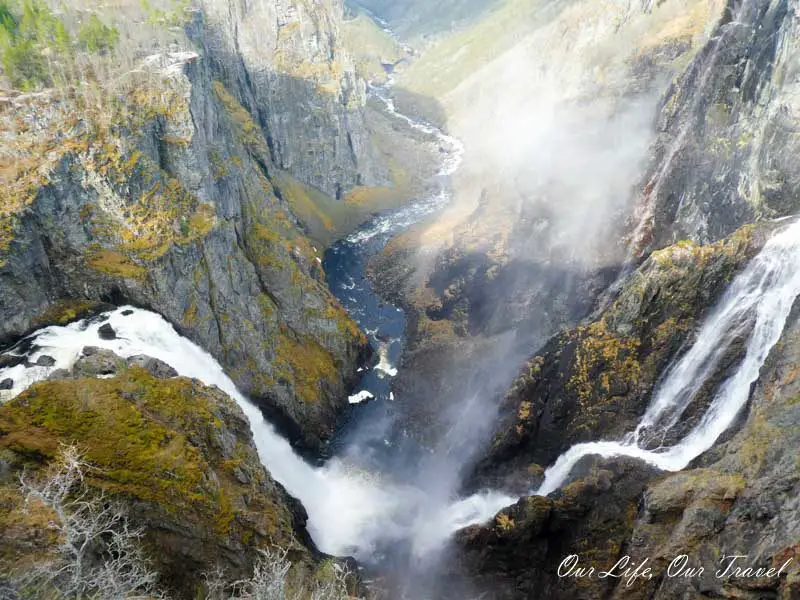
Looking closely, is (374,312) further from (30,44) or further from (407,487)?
(30,44)

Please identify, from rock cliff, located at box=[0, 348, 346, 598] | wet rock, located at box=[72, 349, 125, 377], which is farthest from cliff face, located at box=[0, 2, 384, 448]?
rock cliff, located at box=[0, 348, 346, 598]

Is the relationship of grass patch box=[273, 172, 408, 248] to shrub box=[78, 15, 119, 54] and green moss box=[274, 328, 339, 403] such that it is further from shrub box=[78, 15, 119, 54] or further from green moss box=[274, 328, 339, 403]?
shrub box=[78, 15, 119, 54]

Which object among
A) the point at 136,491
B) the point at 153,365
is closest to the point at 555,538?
the point at 136,491

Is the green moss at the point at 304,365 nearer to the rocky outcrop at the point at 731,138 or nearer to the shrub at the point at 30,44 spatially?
the shrub at the point at 30,44

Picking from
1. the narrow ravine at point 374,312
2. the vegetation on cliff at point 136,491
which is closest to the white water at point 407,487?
the narrow ravine at point 374,312

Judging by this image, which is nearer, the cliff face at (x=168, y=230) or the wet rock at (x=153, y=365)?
the wet rock at (x=153, y=365)

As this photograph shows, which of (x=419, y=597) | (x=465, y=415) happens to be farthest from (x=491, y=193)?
(x=419, y=597)

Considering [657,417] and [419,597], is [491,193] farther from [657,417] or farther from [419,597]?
[419,597]
